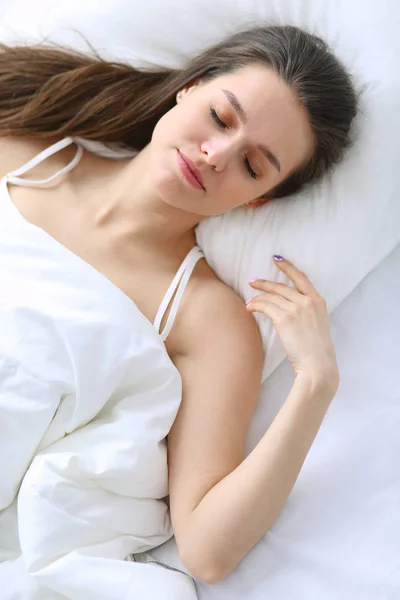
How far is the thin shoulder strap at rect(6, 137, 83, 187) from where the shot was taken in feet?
4.41

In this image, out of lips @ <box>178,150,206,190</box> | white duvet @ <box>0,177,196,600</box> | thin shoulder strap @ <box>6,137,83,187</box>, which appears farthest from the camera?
thin shoulder strap @ <box>6,137,83,187</box>

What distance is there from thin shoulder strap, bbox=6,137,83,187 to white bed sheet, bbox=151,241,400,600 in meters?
0.59

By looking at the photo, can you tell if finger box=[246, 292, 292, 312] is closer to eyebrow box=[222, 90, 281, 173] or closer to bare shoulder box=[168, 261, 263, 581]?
bare shoulder box=[168, 261, 263, 581]

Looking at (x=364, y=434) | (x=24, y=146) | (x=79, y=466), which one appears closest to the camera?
(x=79, y=466)

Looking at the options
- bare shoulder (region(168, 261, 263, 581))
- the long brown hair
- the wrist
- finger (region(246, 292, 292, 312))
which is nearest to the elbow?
bare shoulder (region(168, 261, 263, 581))

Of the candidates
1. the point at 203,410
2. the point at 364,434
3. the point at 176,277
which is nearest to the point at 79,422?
the point at 203,410

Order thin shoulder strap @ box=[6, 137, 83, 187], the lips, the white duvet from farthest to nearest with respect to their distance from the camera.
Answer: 1. thin shoulder strap @ box=[6, 137, 83, 187]
2. the lips
3. the white duvet

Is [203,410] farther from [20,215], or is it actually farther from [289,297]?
[20,215]

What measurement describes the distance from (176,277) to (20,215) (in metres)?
0.31

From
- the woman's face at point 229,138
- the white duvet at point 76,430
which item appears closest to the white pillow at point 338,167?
the woman's face at point 229,138

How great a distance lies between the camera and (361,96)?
135cm

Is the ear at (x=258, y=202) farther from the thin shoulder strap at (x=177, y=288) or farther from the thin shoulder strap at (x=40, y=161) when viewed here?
the thin shoulder strap at (x=40, y=161)

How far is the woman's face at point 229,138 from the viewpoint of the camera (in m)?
1.21

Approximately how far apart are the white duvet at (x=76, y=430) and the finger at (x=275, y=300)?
20 centimetres
